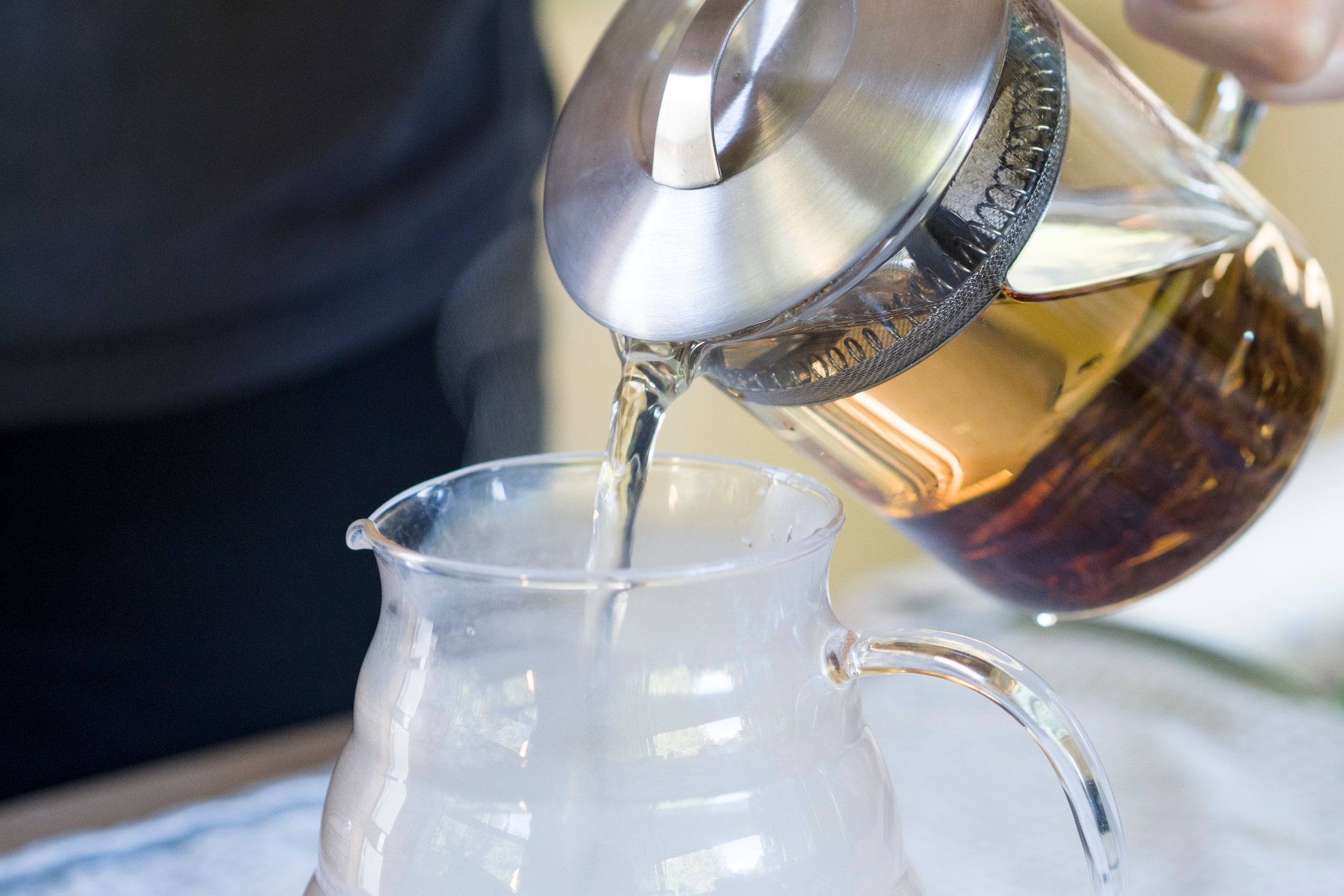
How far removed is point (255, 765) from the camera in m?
0.52

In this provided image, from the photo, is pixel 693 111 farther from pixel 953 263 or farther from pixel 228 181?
pixel 228 181

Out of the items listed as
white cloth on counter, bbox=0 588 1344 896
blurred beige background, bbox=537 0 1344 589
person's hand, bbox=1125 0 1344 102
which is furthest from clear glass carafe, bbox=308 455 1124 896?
blurred beige background, bbox=537 0 1344 589

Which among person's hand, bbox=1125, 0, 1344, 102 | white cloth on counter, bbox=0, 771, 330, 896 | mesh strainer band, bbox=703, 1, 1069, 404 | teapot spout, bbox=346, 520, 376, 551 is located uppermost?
person's hand, bbox=1125, 0, 1344, 102

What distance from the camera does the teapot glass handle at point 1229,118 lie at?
48cm

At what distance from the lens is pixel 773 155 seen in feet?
0.92

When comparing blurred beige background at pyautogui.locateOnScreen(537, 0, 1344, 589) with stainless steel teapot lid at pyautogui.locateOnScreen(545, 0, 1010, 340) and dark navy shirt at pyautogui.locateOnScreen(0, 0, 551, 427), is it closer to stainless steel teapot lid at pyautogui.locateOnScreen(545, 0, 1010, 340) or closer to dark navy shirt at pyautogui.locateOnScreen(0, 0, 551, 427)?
dark navy shirt at pyautogui.locateOnScreen(0, 0, 551, 427)

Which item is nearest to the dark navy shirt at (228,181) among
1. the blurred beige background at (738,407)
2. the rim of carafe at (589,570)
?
the rim of carafe at (589,570)

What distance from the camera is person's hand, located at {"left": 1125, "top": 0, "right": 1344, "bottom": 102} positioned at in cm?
43

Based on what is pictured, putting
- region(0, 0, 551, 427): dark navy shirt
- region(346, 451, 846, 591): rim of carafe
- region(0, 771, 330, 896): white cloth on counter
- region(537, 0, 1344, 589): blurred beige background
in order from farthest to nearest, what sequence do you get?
region(537, 0, 1344, 589): blurred beige background
region(0, 0, 551, 427): dark navy shirt
region(0, 771, 330, 896): white cloth on counter
region(346, 451, 846, 591): rim of carafe

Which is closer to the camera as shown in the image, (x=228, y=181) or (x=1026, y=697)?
(x=1026, y=697)

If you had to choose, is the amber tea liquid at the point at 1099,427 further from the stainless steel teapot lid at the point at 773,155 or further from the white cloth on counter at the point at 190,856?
the white cloth on counter at the point at 190,856

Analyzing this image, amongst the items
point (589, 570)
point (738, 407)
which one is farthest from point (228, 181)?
point (738, 407)

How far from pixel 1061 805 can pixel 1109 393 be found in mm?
178

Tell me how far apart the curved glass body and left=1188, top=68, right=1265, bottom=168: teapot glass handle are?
47 mm
